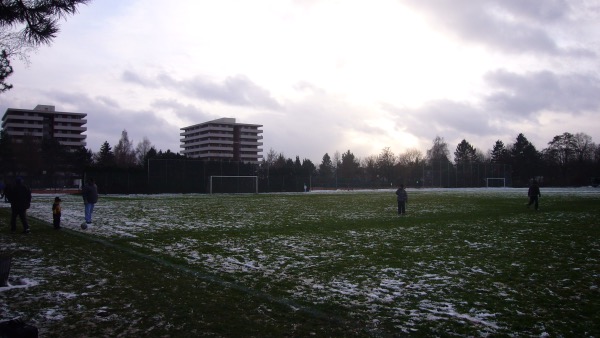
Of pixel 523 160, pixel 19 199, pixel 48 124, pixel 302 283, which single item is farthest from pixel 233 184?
pixel 48 124

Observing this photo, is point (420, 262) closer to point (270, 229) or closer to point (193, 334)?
point (193, 334)

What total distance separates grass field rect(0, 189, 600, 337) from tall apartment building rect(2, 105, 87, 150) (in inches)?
4780

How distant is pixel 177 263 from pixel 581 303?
7.77m

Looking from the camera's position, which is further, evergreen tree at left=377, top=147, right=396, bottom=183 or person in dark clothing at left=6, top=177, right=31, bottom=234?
evergreen tree at left=377, top=147, right=396, bottom=183

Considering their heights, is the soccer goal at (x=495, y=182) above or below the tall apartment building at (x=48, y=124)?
below

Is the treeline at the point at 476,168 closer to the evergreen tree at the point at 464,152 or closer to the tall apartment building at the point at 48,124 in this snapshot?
the evergreen tree at the point at 464,152

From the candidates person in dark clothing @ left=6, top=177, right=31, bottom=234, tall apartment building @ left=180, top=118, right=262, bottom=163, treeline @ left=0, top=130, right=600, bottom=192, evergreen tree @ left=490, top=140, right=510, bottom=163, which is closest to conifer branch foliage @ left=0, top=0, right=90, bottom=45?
person in dark clothing @ left=6, top=177, right=31, bottom=234

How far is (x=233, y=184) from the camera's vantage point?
5825 centimetres

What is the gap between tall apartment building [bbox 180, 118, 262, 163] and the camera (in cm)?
15900

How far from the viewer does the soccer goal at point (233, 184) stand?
56719 millimetres

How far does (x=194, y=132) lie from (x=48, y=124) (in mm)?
55321

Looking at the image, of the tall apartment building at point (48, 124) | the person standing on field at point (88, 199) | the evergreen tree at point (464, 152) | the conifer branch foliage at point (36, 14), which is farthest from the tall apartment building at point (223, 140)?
the conifer branch foliage at point (36, 14)

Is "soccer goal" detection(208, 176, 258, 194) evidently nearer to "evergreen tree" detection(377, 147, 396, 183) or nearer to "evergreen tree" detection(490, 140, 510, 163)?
"evergreen tree" detection(377, 147, 396, 183)

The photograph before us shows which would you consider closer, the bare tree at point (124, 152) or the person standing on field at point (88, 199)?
the person standing on field at point (88, 199)
